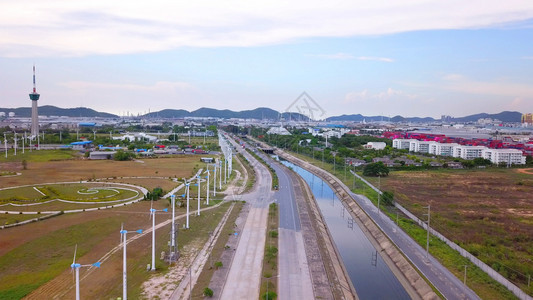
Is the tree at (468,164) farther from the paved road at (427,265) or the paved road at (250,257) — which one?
the paved road at (250,257)

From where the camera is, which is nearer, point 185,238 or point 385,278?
point 385,278

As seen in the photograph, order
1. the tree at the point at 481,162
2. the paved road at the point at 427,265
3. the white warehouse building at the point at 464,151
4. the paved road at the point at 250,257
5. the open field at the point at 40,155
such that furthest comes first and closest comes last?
the white warehouse building at the point at 464,151 → the tree at the point at 481,162 → the open field at the point at 40,155 → the paved road at the point at 427,265 → the paved road at the point at 250,257

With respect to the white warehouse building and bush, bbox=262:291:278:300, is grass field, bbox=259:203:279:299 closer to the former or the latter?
bush, bbox=262:291:278:300

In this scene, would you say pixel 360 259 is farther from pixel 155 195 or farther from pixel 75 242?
pixel 155 195

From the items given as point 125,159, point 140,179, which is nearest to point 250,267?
point 140,179

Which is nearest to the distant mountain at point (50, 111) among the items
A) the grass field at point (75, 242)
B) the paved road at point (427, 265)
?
the grass field at point (75, 242)

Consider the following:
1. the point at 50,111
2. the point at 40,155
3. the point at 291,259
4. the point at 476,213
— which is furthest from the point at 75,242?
the point at 50,111

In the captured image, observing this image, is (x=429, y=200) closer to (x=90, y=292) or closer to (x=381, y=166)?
(x=381, y=166)
